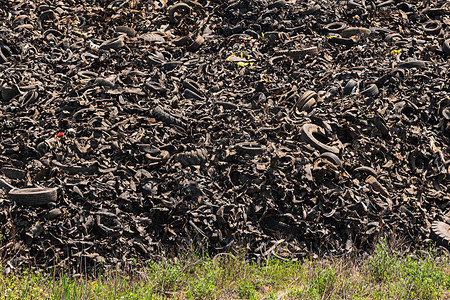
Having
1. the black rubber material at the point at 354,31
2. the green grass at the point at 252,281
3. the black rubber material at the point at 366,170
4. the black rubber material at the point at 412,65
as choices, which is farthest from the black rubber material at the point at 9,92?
the black rubber material at the point at 412,65

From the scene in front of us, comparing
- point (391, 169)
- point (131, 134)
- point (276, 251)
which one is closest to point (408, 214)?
point (391, 169)

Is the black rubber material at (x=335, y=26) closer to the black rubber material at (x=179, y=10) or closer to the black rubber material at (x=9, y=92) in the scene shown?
the black rubber material at (x=179, y=10)

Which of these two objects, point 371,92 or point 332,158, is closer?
point 332,158

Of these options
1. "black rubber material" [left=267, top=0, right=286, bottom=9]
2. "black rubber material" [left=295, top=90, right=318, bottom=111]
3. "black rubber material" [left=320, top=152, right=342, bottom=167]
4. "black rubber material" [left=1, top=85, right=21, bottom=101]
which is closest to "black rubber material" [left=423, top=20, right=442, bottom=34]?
"black rubber material" [left=267, top=0, right=286, bottom=9]

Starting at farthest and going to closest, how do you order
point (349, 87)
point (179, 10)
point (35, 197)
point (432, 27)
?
point (179, 10), point (432, 27), point (349, 87), point (35, 197)

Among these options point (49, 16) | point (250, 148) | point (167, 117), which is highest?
point (49, 16)

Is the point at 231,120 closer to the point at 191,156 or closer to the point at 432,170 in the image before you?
the point at 191,156

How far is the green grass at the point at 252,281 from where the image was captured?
4.66 m

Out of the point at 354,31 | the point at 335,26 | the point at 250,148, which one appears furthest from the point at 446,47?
the point at 250,148

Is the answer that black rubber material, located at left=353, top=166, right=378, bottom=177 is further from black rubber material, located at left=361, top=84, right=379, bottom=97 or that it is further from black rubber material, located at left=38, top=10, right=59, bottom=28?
Answer: black rubber material, located at left=38, top=10, right=59, bottom=28

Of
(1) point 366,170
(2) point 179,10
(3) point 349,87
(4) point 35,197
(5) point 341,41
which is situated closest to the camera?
(4) point 35,197

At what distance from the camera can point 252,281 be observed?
4.96m

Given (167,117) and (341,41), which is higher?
(167,117)

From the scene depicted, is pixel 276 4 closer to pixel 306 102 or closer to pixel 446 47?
pixel 446 47
